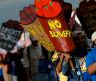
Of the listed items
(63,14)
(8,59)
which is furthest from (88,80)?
(8,59)

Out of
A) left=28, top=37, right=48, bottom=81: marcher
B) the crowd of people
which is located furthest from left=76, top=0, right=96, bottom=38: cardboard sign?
left=28, top=37, right=48, bottom=81: marcher

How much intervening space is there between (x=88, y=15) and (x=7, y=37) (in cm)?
207

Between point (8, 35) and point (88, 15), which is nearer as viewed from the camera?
point (88, 15)

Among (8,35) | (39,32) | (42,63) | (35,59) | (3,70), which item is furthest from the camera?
(35,59)

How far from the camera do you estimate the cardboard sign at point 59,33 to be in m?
6.77

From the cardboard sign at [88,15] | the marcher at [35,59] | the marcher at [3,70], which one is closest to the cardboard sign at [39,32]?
the cardboard sign at [88,15]

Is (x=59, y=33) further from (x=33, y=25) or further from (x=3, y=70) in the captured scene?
(x=3, y=70)

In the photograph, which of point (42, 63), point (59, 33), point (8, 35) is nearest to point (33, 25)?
point (59, 33)

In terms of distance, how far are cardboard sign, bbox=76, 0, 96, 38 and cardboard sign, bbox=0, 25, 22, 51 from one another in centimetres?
182

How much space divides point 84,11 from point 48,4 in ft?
1.92

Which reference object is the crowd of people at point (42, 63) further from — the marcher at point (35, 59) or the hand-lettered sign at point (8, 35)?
the hand-lettered sign at point (8, 35)

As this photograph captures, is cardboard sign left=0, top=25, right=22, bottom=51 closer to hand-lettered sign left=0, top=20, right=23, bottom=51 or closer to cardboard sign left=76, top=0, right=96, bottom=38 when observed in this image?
hand-lettered sign left=0, top=20, right=23, bottom=51

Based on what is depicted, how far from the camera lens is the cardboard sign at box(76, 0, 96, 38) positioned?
7203 millimetres

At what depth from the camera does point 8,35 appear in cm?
884
